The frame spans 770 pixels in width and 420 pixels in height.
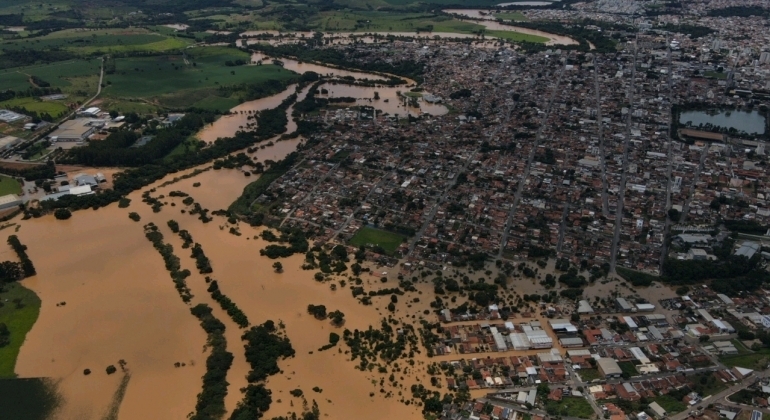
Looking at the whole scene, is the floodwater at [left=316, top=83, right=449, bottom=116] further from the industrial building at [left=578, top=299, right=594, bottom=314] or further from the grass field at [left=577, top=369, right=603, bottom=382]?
the grass field at [left=577, top=369, right=603, bottom=382]

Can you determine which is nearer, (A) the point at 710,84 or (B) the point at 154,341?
(B) the point at 154,341

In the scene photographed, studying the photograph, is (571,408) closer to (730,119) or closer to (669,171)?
(669,171)

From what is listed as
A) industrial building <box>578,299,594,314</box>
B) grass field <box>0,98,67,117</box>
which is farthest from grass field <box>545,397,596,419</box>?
grass field <box>0,98,67,117</box>

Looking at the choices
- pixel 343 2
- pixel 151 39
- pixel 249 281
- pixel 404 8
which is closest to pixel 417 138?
pixel 249 281

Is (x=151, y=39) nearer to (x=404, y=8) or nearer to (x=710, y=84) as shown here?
(x=404, y=8)

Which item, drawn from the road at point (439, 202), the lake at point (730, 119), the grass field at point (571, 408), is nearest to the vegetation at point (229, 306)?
the road at point (439, 202)

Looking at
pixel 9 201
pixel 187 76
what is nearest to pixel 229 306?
pixel 9 201
